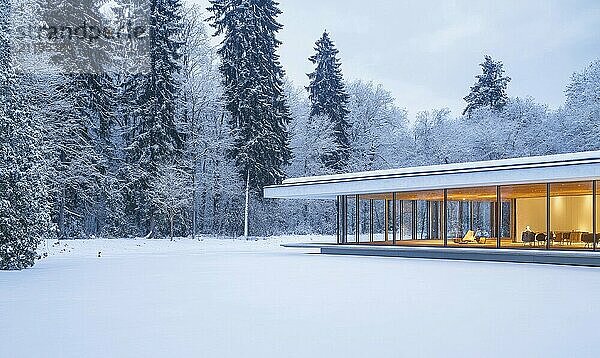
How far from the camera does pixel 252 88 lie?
35688 mm

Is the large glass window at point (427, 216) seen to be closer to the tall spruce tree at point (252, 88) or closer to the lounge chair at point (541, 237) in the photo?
the lounge chair at point (541, 237)

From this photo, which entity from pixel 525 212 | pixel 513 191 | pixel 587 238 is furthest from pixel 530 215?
pixel 587 238

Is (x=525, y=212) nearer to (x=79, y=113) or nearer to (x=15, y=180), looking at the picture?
(x=15, y=180)

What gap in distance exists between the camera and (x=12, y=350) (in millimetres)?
7070

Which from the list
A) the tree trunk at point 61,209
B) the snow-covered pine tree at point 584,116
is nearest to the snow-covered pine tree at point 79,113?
the tree trunk at point 61,209

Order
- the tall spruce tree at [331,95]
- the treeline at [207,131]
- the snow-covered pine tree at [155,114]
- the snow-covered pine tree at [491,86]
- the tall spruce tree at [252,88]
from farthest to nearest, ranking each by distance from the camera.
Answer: the snow-covered pine tree at [491,86] → the tall spruce tree at [331,95] → the tall spruce tree at [252,88] → the snow-covered pine tree at [155,114] → the treeline at [207,131]

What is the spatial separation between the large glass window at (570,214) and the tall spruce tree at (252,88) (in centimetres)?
1495

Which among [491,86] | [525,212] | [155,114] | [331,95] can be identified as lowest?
[525,212]

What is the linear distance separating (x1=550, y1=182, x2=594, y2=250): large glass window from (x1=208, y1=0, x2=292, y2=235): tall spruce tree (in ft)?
49.1

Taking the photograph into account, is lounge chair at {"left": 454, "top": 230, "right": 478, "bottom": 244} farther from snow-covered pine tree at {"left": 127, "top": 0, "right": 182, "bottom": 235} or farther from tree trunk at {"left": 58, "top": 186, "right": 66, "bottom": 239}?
tree trunk at {"left": 58, "top": 186, "right": 66, "bottom": 239}

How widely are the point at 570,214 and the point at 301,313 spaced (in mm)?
19335

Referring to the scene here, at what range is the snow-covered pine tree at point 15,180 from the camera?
56.0 feet

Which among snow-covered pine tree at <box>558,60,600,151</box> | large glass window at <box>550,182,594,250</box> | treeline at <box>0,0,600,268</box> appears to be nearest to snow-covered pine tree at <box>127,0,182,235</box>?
treeline at <box>0,0,600,268</box>

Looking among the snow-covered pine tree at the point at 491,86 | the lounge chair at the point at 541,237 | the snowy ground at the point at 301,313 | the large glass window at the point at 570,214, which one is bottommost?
the snowy ground at the point at 301,313
